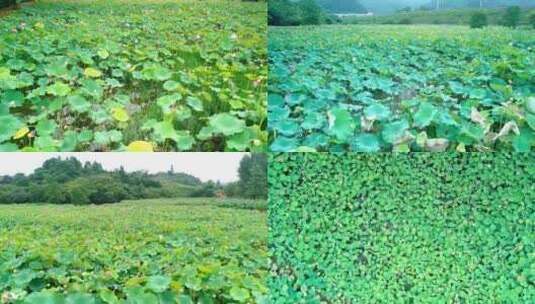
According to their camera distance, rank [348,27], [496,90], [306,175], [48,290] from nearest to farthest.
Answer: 1. [48,290]
2. [306,175]
3. [496,90]
4. [348,27]

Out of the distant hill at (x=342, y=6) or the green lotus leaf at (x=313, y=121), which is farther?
the distant hill at (x=342, y=6)

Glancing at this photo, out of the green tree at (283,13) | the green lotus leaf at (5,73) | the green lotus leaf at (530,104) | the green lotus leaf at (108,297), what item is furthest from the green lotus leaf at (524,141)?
the green lotus leaf at (5,73)

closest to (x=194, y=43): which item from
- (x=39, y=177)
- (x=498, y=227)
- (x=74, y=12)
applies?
(x=74, y=12)

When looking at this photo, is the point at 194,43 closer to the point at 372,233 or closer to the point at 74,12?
the point at 74,12

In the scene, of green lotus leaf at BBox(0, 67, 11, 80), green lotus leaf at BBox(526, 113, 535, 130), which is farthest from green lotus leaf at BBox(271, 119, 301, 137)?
green lotus leaf at BBox(0, 67, 11, 80)

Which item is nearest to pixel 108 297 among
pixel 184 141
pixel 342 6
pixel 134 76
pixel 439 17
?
pixel 184 141

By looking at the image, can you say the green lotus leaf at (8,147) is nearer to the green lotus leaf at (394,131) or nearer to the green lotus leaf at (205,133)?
the green lotus leaf at (205,133)

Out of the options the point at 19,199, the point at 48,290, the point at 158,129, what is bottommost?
the point at 48,290
